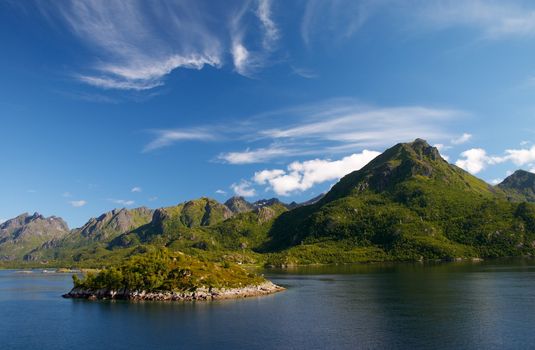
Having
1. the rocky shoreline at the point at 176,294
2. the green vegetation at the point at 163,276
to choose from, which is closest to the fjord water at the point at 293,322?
the rocky shoreline at the point at 176,294

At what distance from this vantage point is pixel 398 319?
117 m

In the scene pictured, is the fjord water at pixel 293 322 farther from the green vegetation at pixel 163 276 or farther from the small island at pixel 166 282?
the green vegetation at pixel 163 276

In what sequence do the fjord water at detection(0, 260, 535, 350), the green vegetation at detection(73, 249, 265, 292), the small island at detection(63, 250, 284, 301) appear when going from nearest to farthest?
1. the fjord water at detection(0, 260, 535, 350)
2. the small island at detection(63, 250, 284, 301)
3. the green vegetation at detection(73, 249, 265, 292)

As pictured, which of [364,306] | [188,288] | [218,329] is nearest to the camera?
[218,329]

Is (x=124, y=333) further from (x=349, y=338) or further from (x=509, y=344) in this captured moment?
(x=509, y=344)

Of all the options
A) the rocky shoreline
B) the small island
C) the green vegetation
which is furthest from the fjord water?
the green vegetation

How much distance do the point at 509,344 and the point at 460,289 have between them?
305 ft

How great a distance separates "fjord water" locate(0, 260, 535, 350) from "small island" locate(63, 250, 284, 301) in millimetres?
9588

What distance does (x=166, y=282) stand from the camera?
172m

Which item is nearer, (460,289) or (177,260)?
(460,289)

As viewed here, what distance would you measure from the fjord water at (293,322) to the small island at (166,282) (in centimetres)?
959

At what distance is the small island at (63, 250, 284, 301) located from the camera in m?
167

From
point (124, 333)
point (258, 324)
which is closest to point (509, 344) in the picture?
point (258, 324)

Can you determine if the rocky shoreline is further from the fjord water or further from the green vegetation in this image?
the fjord water
